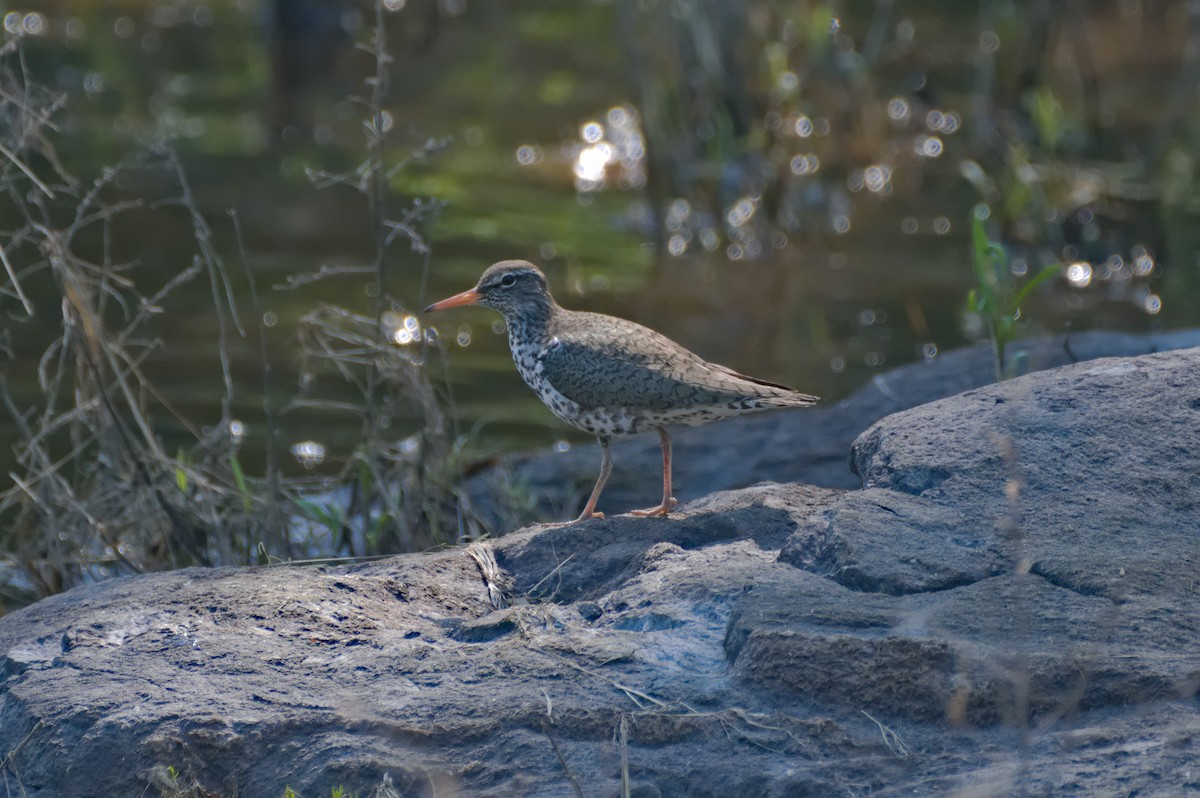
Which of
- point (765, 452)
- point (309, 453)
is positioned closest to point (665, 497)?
point (765, 452)

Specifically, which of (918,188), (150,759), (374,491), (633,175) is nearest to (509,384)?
(374,491)

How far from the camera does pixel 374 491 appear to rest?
701cm

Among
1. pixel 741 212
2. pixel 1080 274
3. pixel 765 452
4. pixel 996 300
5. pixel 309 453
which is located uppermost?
pixel 996 300

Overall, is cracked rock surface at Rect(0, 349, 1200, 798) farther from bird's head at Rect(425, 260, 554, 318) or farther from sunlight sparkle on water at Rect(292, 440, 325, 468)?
sunlight sparkle on water at Rect(292, 440, 325, 468)

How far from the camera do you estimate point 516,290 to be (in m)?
6.20

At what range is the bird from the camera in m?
5.54

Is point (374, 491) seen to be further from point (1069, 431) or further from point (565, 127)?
point (565, 127)

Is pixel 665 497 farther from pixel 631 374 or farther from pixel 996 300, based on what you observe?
pixel 996 300

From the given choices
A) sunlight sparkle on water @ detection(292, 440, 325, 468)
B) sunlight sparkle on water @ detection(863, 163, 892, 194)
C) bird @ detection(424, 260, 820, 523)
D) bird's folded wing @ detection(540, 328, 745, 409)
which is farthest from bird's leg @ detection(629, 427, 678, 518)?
sunlight sparkle on water @ detection(863, 163, 892, 194)

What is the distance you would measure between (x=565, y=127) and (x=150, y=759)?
1141 centimetres

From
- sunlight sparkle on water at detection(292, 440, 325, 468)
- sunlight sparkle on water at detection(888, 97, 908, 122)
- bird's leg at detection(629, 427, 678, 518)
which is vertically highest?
sunlight sparkle on water at detection(888, 97, 908, 122)

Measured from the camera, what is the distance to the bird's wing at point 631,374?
5531 millimetres

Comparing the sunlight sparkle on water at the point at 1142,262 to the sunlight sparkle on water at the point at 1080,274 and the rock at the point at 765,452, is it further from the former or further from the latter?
the rock at the point at 765,452

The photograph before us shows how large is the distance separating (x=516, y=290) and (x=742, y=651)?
101 inches
